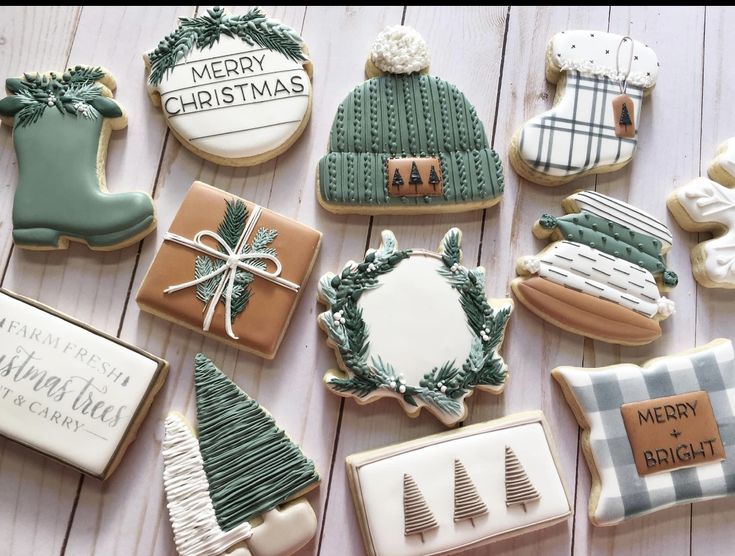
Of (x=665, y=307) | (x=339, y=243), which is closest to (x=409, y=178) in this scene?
(x=339, y=243)

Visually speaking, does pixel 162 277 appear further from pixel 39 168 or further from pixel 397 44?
pixel 397 44

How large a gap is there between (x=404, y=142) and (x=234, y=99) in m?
0.36

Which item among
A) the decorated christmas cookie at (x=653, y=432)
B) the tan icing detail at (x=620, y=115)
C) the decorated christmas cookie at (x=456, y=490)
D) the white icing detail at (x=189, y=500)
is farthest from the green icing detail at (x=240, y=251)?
the tan icing detail at (x=620, y=115)

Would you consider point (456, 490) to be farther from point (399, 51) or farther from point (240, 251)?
point (399, 51)

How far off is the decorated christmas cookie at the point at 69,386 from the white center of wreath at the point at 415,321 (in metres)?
0.42

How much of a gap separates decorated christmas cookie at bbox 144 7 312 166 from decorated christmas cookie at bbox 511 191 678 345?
57 cm

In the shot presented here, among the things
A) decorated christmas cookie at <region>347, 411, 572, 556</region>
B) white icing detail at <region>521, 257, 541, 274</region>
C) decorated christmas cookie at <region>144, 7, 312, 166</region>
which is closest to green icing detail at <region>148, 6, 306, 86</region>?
decorated christmas cookie at <region>144, 7, 312, 166</region>

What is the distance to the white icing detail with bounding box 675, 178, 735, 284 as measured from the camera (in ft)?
4.27

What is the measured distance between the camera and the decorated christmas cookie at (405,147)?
125 centimetres

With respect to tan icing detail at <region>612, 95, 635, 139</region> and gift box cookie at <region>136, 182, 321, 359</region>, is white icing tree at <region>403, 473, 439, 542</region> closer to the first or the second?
gift box cookie at <region>136, 182, 321, 359</region>

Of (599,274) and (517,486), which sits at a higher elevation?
(599,274)

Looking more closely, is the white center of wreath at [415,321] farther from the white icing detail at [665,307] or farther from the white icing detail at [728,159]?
the white icing detail at [728,159]

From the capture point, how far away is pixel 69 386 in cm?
115

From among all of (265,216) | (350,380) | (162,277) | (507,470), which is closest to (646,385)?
(507,470)
